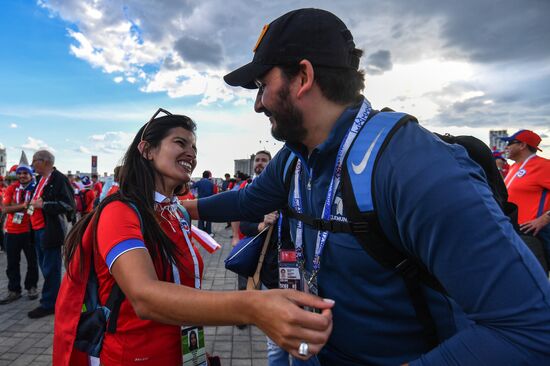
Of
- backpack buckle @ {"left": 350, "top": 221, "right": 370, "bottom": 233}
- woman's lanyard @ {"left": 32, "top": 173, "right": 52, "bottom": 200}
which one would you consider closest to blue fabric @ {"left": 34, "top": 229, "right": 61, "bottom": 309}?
woman's lanyard @ {"left": 32, "top": 173, "right": 52, "bottom": 200}

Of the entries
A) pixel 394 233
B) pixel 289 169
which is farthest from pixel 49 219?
pixel 394 233

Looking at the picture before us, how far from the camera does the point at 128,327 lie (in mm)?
1722

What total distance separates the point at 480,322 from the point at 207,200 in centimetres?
186

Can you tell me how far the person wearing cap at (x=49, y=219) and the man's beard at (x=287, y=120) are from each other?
17.4ft

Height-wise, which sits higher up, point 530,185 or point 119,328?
point 530,185

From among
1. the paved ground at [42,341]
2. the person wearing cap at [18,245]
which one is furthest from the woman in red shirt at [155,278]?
the person wearing cap at [18,245]

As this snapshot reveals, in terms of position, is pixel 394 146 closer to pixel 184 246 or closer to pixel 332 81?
pixel 332 81

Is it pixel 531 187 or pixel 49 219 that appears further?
pixel 49 219

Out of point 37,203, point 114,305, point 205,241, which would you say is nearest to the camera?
point 114,305

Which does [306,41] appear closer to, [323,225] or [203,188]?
[323,225]

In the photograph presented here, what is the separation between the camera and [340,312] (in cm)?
134

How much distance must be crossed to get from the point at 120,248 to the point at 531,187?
5332 millimetres

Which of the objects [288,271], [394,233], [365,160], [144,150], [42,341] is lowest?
[42,341]

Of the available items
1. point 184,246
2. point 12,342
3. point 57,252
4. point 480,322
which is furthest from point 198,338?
point 57,252
